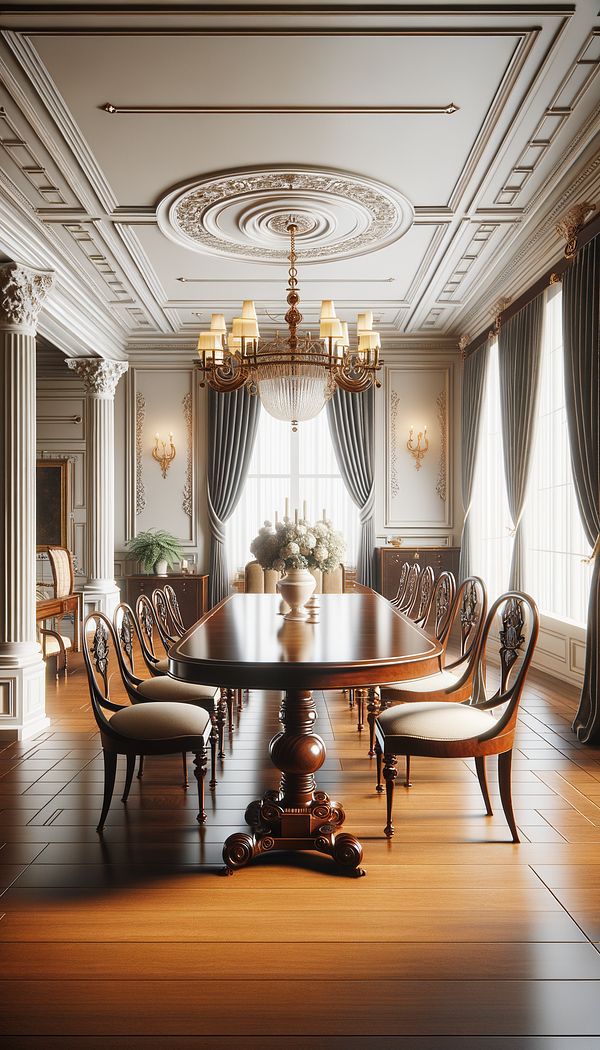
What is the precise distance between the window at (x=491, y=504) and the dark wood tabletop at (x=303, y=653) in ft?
13.6

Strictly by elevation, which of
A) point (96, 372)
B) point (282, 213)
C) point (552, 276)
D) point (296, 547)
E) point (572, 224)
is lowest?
point (296, 547)

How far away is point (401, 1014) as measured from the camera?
1.99 metres

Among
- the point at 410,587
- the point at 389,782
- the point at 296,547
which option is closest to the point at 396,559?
the point at 410,587

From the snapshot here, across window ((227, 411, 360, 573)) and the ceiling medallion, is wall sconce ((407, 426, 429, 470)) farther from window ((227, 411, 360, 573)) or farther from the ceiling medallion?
the ceiling medallion

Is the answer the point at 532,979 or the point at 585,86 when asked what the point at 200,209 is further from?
the point at 532,979

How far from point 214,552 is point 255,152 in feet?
18.0

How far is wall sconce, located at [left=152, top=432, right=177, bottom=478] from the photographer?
30.9ft

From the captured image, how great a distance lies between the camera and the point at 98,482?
8609 mm

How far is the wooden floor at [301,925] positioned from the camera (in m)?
1.96

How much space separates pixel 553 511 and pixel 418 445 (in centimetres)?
323

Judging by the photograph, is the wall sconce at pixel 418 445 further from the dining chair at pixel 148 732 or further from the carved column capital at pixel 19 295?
the dining chair at pixel 148 732

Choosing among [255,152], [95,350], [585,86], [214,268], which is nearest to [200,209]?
[255,152]

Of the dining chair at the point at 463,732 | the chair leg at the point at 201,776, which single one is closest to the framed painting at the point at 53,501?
the chair leg at the point at 201,776

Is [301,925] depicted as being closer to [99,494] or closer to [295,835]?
[295,835]
